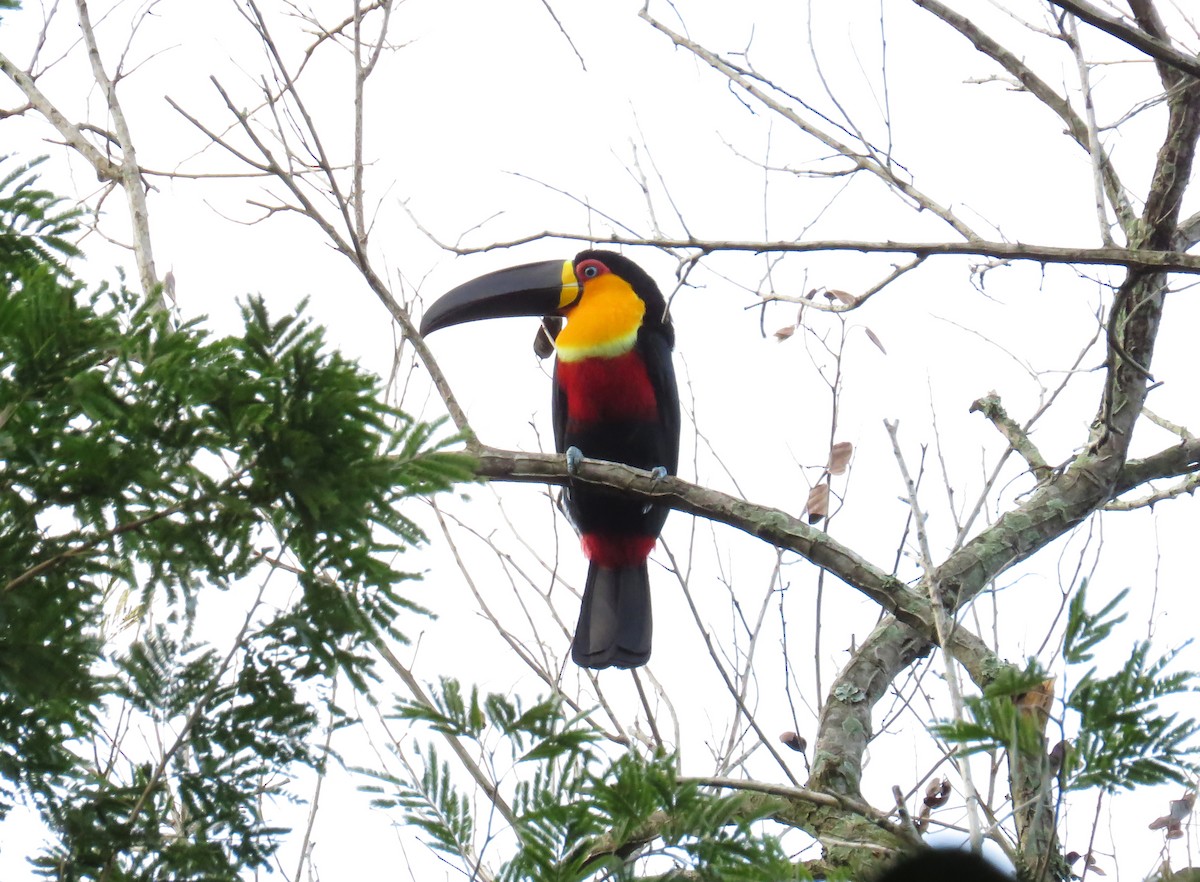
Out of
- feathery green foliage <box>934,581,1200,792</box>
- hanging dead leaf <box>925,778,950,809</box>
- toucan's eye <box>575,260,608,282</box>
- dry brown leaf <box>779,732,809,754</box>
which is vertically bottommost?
feathery green foliage <box>934,581,1200,792</box>

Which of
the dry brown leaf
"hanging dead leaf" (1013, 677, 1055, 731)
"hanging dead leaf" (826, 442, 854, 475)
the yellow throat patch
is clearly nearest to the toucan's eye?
the yellow throat patch

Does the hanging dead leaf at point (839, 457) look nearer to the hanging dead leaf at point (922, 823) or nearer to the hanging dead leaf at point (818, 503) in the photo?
the hanging dead leaf at point (818, 503)

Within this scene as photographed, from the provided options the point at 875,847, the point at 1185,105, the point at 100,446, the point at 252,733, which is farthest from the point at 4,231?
the point at 1185,105

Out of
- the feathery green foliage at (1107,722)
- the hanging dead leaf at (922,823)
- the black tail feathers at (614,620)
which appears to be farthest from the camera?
the black tail feathers at (614,620)

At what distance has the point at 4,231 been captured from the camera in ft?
6.62

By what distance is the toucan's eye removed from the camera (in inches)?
225

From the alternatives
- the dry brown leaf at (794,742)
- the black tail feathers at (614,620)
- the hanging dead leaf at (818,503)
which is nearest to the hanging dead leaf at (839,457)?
the hanging dead leaf at (818,503)

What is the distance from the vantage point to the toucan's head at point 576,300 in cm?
527

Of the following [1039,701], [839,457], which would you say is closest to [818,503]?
[839,457]

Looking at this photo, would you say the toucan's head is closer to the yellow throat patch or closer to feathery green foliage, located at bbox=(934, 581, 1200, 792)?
the yellow throat patch

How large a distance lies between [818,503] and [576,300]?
2015 mm

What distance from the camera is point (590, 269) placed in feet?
18.8

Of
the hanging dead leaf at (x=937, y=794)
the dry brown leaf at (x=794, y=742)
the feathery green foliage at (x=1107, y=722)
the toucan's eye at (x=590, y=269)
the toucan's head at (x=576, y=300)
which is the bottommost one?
the feathery green foliage at (x=1107, y=722)

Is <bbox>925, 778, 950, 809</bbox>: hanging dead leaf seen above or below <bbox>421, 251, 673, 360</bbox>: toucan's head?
below
